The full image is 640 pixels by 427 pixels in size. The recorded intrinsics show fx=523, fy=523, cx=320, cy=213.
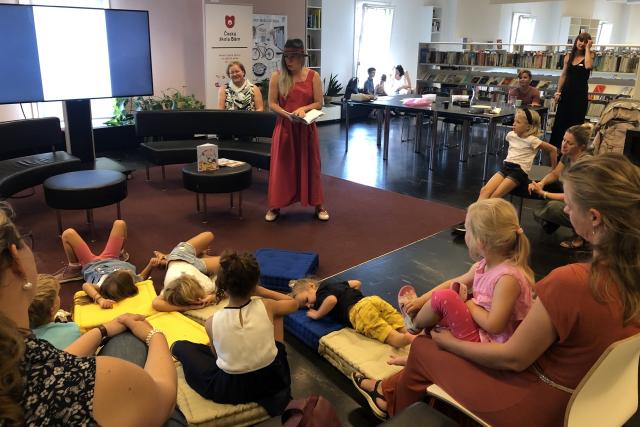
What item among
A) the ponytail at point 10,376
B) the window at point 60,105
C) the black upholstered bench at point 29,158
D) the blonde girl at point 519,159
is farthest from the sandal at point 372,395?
the window at point 60,105

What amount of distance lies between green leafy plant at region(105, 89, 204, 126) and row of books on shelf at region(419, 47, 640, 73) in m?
5.37

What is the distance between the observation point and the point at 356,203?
17.2 feet

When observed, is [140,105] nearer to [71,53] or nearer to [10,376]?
[71,53]

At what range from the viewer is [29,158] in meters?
5.08

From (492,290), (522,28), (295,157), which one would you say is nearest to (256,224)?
(295,157)

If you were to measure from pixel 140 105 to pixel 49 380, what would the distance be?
6791 millimetres

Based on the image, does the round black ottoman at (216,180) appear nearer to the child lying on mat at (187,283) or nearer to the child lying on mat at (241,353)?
the child lying on mat at (187,283)

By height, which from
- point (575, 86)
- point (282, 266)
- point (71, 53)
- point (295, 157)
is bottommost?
point (282, 266)

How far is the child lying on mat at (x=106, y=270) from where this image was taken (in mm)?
2900

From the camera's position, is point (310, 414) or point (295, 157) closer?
point (310, 414)

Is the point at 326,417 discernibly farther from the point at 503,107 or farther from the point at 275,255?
the point at 503,107

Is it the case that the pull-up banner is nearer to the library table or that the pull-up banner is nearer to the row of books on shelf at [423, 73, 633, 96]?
the library table

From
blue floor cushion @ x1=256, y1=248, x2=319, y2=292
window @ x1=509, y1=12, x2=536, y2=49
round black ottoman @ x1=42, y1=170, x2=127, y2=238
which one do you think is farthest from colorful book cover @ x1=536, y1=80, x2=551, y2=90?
round black ottoman @ x1=42, y1=170, x2=127, y2=238

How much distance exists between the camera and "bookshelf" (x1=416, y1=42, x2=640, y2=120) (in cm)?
812
